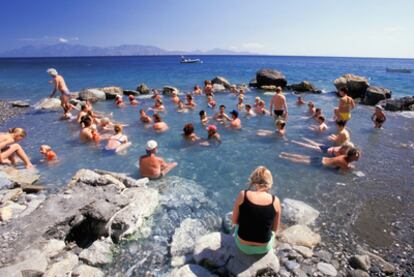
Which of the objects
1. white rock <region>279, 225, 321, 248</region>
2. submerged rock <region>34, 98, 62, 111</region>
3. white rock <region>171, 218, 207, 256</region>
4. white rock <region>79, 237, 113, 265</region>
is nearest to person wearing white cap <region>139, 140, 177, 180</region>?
white rock <region>171, 218, 207, 256</region>

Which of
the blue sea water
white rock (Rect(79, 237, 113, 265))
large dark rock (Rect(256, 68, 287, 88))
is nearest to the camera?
white rock (Rect(79, 237, 113, 265))

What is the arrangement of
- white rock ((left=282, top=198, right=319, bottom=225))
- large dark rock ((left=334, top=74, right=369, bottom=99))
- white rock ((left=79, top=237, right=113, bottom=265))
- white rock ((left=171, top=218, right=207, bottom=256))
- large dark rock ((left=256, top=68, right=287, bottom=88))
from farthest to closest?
large dark rock ((left=256, top=68, right=287, bottom=88)), large dark rock ((left=334, top=74, right=369, bottom=99)), white rock ((left=282, top=198, right=319, bottom=225)), white rock ((left=171, top=218, right=207, bottom=256)), white rock ((left=79, top=237, right=113, bottom=265))

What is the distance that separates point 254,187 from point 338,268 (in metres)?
2.12

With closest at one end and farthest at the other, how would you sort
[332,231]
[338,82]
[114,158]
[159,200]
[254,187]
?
[254,187] → [332,231] → [159,200] → [114,158] → [338,82]

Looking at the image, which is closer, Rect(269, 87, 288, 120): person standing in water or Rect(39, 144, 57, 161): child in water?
Rect(39, 144, 57, 161): child in water

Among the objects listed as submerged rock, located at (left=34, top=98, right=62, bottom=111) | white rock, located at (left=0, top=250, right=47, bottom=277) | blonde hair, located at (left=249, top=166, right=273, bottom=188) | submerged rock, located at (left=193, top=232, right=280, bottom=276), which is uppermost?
blonde hair, located at (left=249, top=166, right=273, bottom=188)

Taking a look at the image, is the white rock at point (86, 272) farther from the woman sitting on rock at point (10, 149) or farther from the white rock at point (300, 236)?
the woman sitting on rock at point (10, 149)

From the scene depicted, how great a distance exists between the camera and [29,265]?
13.3ft

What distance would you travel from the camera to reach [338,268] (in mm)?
4602

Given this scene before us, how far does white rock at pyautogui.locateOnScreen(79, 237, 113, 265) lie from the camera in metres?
4.69

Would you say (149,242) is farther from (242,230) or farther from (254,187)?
(254,187)

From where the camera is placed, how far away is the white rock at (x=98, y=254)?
15.4 feet

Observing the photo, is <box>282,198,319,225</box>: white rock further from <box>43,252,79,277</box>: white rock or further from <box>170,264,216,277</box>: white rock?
<box>43,252,79,277</box>: white rock

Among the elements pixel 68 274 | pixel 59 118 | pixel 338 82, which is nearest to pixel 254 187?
pixel 68 274
